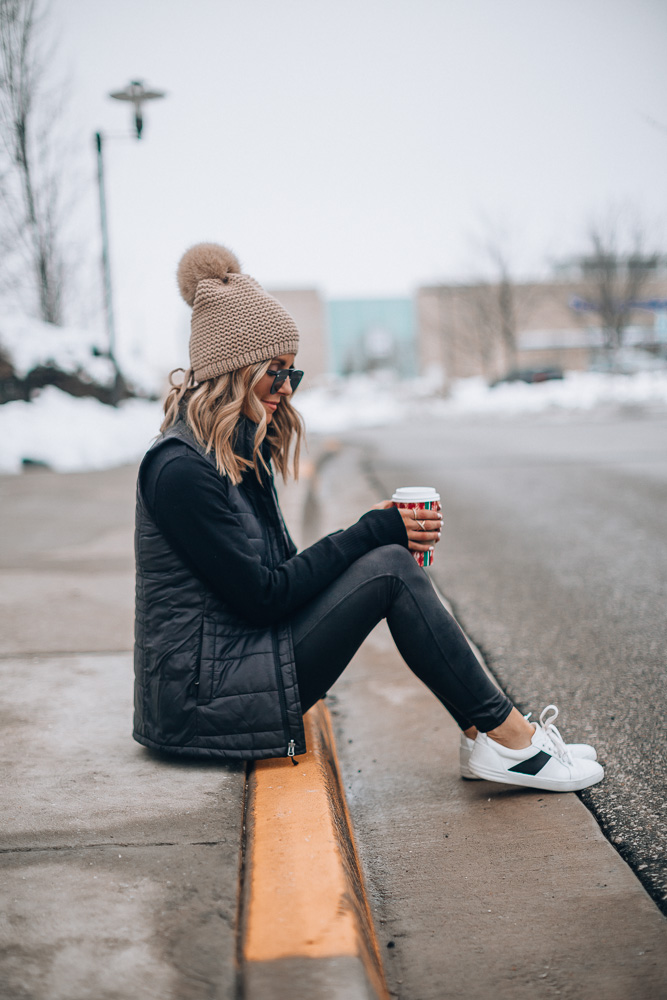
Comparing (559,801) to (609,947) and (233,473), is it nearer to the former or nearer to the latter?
(609,947)

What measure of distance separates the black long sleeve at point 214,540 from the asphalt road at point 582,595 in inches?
42.9

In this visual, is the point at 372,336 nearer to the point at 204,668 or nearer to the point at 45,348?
the point at 45,348

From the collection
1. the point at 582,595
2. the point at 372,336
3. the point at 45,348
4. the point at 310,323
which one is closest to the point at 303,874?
the point at 582,595

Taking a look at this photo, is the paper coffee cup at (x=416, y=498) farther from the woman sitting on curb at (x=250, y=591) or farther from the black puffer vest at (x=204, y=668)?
the black puffer vest at (x=204, y=668)

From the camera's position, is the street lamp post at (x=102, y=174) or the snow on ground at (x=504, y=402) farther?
the snow on ground at (x=504, y=402)

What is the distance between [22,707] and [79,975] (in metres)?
1.52

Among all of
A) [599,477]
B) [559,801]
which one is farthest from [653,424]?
[559,801]

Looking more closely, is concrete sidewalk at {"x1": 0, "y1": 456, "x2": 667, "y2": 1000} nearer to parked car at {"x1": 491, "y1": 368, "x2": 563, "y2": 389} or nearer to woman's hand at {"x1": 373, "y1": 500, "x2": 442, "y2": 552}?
woman's hand at {"x1": 373, "y1": 500, "x2": 442, "y2": 552}

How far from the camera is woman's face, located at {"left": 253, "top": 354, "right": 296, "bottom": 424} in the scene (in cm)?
246

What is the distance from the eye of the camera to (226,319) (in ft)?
7.78

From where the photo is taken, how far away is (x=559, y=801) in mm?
2500

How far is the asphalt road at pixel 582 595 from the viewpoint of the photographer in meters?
2.58

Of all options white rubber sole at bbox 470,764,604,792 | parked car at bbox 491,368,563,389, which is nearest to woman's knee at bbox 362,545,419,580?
white rubber sole at bbox 470,764,604,792

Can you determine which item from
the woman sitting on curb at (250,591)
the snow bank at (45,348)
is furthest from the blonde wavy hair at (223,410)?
the snow bank at (45,348)
